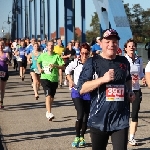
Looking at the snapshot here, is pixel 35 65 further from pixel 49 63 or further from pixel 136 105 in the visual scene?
pixel 136 105

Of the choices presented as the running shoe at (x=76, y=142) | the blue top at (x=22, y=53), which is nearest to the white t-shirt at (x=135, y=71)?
the running shoe at (x=76, y=142)

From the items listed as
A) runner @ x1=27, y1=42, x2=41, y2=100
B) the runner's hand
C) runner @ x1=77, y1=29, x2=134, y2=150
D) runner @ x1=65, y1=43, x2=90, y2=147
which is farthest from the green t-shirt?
the runner's hand

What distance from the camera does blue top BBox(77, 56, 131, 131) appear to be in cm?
545

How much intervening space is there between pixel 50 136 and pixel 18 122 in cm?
183

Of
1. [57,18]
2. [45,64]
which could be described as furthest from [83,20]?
[45,64]

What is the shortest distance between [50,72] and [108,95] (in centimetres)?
598

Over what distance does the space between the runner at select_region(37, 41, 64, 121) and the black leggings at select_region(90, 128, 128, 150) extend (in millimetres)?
5683

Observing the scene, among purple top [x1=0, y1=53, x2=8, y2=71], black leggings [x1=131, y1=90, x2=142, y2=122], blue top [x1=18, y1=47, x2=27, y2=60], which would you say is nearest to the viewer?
black leggings [x1=131, y1=90, x2=142, y2=122]

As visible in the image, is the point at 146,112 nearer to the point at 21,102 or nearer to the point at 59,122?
the point at 59,122

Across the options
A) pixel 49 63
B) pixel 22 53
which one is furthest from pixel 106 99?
pixel 22 53

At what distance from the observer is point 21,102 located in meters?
15.2

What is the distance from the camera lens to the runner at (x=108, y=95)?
17.8 feet

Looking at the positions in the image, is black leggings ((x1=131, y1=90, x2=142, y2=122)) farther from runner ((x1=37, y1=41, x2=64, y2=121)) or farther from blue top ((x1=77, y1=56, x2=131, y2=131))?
blue top ((x1=77, y1=56, x2=131, y2=131))

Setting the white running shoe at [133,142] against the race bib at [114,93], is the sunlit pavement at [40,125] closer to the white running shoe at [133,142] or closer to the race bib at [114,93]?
the white running shoe at [133,142]
